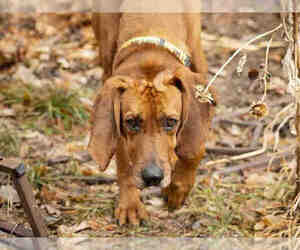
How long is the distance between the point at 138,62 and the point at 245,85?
2698 mm

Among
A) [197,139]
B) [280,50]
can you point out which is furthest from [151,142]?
[280,50]

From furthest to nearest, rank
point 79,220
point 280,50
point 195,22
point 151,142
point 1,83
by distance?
point 280,50 < point 1,83 < point 195,22 < point 79,220 < point 151,142

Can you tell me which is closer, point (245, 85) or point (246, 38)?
point (245, 85)

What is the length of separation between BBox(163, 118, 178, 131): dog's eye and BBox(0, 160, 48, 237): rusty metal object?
37.2 inches

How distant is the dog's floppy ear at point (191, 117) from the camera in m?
3.93

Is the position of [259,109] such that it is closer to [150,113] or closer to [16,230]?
[150,113]

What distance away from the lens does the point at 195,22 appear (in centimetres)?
489

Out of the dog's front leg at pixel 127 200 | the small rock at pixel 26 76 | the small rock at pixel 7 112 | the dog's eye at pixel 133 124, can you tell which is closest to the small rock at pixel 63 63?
the small rock at pixel 26 76

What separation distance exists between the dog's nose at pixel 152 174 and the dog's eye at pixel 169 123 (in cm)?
29

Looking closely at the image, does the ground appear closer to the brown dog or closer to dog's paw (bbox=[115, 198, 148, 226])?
dog's paw (bbox=[115, 198, 148, 226])

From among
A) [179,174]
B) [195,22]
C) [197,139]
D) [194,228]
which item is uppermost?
[195,22]

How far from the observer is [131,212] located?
439 cm

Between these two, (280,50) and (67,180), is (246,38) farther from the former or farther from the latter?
(67,180)

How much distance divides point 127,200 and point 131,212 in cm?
11
